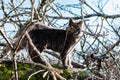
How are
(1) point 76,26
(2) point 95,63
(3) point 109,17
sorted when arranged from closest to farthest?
(2) point 95,63, (3) point 109,17, (1) point 76,26

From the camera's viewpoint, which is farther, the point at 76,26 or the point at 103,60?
the point at 76,26

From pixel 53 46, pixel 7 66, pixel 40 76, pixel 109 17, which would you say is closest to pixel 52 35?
pixel 53 46

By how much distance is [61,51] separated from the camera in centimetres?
698

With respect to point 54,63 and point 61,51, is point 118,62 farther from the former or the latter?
point 61,51

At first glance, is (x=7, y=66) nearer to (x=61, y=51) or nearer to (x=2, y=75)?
(x=2, y=75)

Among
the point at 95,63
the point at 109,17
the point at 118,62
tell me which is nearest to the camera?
the point at 118,62

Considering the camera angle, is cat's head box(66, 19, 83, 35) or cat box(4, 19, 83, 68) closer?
cat box(4, 19, 83, 68)

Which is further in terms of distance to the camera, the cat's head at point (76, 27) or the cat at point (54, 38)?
the cat's head at point (76, 27)

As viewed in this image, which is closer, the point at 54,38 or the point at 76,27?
the point at 54,38

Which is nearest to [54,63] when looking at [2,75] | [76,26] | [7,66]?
[7,66]

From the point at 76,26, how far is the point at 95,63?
2.74 m

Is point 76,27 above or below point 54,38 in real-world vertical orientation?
above

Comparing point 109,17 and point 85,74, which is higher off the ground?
point 109,17

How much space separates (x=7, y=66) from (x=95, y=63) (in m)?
1.37
